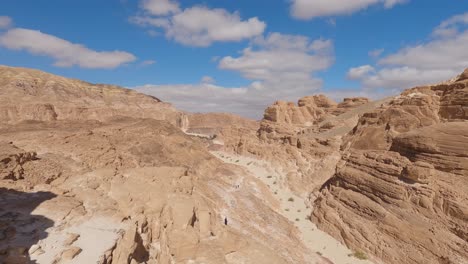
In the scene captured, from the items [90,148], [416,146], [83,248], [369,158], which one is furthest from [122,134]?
[416,146]

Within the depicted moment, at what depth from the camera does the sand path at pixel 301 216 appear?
17828 mm

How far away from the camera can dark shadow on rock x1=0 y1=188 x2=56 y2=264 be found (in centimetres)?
776

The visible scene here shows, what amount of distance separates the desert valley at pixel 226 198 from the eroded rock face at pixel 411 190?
6 cm

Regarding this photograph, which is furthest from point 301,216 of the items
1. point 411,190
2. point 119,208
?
point 119,208

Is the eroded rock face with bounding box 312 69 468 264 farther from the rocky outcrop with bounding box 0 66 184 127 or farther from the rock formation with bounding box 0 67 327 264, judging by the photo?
the rocky outcrop with bounding box 0 66 184 127

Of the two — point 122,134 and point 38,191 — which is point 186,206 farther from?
point 122,134

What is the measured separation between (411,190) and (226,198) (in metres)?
10.3

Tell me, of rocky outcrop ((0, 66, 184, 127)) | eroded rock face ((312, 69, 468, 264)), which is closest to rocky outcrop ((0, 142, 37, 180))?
eroded rock face ((312, 69, 468, 264))

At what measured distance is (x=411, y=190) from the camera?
1670cm

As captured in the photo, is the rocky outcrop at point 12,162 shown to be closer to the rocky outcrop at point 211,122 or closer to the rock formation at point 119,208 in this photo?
the rock formation at point 119,208

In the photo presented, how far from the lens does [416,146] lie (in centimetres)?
1822

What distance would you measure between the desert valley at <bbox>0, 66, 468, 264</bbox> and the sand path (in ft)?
0.33

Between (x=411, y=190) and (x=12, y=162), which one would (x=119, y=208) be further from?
(x=411, y=190)

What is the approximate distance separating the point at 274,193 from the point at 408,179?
1322 cm
